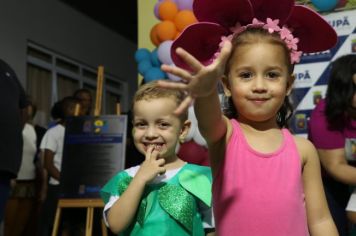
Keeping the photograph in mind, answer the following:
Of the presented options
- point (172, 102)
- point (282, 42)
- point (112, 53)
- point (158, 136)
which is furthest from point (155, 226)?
point (112, 53)

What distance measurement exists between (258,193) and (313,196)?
22cm

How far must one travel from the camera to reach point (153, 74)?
419 centimetres

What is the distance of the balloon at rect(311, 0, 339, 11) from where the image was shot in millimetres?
3701

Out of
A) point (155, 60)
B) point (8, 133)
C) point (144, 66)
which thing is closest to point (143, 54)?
point (144, 66)

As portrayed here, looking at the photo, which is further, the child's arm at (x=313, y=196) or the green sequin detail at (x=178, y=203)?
the green sequin detail at (x=178, y=203)

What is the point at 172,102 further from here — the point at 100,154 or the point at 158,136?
the point at 100,154

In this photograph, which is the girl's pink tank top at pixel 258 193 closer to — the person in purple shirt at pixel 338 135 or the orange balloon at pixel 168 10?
the person in purple shirt at pixel 338 135

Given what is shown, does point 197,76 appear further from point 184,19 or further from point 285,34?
point 184,19

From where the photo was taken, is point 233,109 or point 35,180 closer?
point 233,109

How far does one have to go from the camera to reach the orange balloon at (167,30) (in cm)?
408

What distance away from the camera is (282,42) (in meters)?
1.64

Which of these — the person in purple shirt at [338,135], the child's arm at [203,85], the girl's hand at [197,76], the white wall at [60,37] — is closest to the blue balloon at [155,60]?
the person in purple shirt at [338,135]

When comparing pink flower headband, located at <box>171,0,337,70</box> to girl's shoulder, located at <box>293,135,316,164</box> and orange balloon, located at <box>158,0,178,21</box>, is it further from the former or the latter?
orange balloon, located at <box>158,0,178,21</box>

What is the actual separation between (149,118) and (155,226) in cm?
40
